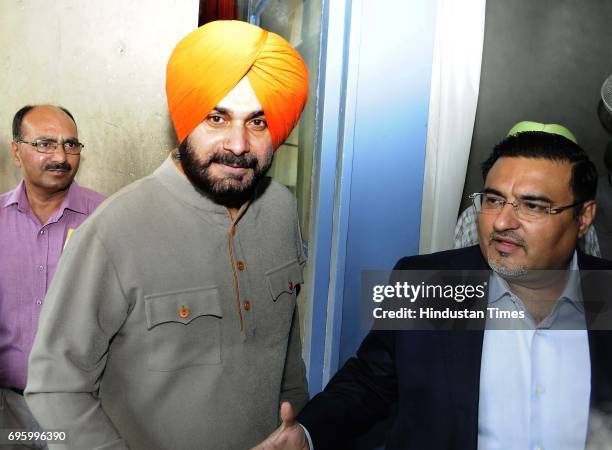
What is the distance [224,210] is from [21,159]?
2.61 feet

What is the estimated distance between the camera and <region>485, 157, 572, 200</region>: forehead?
4.75ft

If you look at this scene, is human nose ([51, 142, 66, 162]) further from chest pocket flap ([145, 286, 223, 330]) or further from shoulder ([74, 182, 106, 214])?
chest pocket flap ([145, 286, 223, 330])

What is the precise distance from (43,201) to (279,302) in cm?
86

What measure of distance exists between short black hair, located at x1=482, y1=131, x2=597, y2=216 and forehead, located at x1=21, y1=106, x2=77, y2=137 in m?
1.30

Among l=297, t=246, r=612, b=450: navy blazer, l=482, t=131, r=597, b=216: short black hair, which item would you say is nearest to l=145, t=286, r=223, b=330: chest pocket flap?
l=297, t=246, r=612, b=450: navy blazer

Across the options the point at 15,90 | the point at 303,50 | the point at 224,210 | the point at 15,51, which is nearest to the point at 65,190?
the point at 15,90

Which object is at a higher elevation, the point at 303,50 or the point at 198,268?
the point at 303,50

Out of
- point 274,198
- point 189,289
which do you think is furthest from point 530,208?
point 189,289

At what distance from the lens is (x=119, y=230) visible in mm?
1181

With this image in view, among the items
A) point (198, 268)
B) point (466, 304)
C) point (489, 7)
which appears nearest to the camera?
point (198, 268)

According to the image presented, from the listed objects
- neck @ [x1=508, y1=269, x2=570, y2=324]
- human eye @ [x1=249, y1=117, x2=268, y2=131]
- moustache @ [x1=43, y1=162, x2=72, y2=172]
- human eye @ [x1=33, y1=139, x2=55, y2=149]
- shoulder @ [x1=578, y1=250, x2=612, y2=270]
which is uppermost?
human eye @ [x1=249, y1=117, x2=268, y2=131]

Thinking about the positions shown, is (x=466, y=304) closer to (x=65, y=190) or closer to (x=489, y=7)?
(x=65, y=190)

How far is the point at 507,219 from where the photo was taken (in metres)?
1.45

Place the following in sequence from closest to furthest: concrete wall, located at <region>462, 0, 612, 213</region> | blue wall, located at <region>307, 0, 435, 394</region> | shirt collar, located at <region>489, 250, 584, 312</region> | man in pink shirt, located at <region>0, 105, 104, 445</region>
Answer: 1. shirt collar, located at <region>489, 250, 584, 312</region>
2. man in pink shirt, located at <region>0, 105, 104, 445</region>
3. blue wall, located at <region>307, 0, 435, 394</region>
4. concrete wall, located at <region>462, 0, 612, 213</region>
